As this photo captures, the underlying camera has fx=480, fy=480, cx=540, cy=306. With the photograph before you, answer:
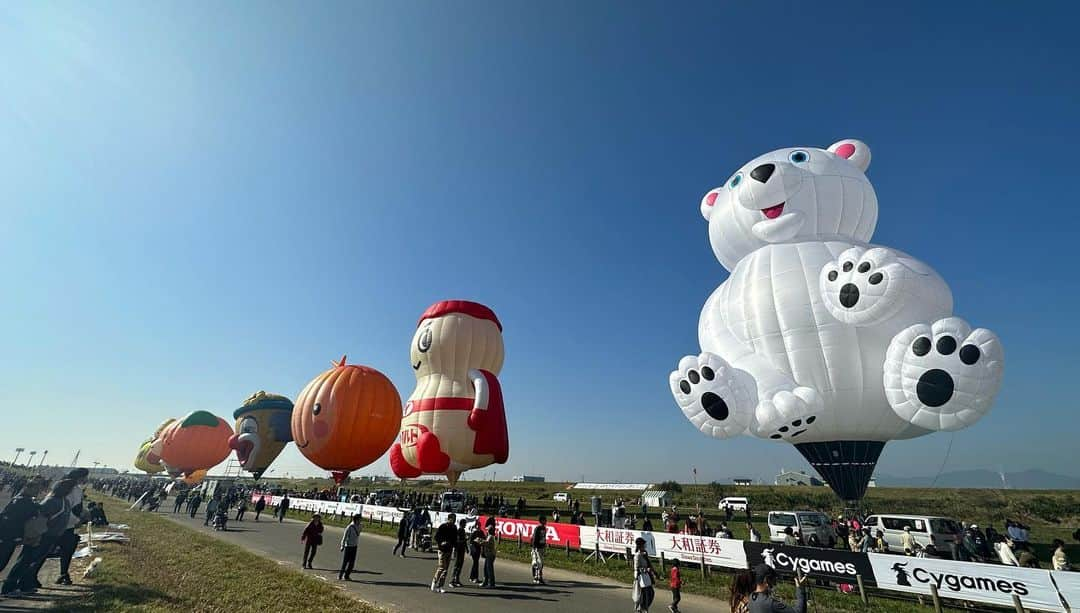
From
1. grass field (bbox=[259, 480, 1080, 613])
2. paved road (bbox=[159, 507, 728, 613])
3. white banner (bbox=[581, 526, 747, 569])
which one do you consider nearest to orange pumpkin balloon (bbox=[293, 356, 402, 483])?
grass field (bbox=[259, 480, 1080, 613])

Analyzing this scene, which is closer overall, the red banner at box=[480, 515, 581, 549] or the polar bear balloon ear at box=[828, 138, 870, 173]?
the red banner at box=[480, 515, 581, 549]

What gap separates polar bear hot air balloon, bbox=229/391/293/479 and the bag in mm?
28039

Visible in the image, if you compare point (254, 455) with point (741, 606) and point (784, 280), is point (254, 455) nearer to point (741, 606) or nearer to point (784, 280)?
point (784, 280)

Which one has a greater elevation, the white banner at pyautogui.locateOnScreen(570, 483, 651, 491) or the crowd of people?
the white banner at pyautogui.locateOnScreen(570, 483, 651, 491)

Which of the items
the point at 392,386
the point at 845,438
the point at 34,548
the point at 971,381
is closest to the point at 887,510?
the point at 845,438

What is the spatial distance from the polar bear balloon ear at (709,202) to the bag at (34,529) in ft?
72.8

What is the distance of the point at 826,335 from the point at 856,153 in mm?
8316

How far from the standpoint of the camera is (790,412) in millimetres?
15945

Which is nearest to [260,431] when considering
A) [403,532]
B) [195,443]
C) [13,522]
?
[195,443]

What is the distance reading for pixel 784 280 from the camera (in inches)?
668

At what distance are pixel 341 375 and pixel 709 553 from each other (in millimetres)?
22318

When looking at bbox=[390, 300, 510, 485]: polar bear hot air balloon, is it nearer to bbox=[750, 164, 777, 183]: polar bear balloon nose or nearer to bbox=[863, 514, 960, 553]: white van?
bbox=[750, 164, 777, 183]: polar bear balloon nose

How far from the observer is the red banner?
15562 millimetres

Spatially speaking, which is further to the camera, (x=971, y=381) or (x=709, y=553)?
(x=971, y=381)
